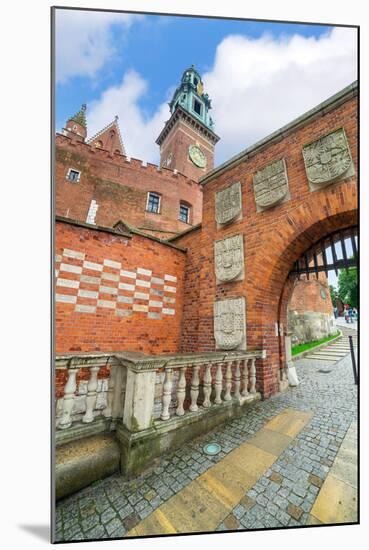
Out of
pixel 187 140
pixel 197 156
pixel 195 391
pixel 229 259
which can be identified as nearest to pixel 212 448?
pixel 195 391

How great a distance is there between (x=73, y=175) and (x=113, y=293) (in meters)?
12.0

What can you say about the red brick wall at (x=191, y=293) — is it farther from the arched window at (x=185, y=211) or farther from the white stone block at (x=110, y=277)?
the arched window at (x=185, y=211)

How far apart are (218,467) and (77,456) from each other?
1272 millimetres

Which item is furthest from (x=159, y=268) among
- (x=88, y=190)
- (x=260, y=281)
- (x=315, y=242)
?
(x=88, y=190)

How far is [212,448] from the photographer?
230 cm

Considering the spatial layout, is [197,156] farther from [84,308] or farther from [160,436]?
[160,436]

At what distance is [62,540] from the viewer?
132 centimetres

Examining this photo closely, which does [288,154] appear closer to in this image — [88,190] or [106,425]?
[106,425]

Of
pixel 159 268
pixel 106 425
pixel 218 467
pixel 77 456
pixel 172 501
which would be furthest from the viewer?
pixel 159 268

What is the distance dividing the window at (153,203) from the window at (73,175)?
4.43 m

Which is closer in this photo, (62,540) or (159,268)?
(62,540)

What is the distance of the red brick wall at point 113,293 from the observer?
4.16m

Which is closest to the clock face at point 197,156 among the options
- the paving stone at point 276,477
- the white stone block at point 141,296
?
the white stone block at point 141,296

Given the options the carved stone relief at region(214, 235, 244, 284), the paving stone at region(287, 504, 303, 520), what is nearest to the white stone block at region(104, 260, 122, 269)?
the carved stone relief at region(214, 235, 244, 284)
